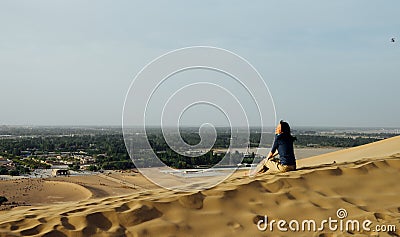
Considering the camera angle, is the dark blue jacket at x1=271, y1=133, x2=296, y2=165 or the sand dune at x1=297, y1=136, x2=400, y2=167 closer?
the dark blue jacket at x1=271, y1=133, x2=296, y2=165

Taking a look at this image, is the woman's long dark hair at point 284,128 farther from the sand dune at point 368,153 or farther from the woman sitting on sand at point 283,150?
the sand dune at point 368,153

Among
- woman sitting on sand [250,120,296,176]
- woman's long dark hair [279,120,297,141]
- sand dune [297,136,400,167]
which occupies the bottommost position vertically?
sand dune [297,136,400,167]

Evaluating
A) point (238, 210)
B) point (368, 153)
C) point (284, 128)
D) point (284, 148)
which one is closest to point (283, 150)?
point (284, 148)

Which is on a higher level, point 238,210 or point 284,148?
point 284,148

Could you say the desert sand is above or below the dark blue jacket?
below

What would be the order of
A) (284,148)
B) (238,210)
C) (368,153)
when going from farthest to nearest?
(368,153) → (284,148) → (238,210)

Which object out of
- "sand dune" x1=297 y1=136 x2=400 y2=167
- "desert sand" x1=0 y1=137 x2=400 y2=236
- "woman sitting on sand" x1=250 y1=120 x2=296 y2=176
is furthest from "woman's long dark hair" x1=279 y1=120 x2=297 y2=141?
"sand dune" x1=297 y1=136 x2=400 y2=167

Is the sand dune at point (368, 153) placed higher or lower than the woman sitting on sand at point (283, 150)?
lower

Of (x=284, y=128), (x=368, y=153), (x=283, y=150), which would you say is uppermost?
(x=284, y=128)

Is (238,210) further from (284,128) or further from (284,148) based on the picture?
(284,128)

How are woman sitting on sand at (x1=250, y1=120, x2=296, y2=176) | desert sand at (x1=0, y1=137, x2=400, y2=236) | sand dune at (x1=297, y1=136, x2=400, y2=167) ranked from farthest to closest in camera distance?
sand dune at (x1=297, y1=136, x2=400, y2=167), woman sitting on sand at (x1=250, y1=120, x2=296, y2=176), desert sand at (x1=0, y1=137, x2=400, y2=236)

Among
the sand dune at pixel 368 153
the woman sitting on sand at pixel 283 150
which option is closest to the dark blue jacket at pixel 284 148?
the woman sitting on sand at pixel 283 150

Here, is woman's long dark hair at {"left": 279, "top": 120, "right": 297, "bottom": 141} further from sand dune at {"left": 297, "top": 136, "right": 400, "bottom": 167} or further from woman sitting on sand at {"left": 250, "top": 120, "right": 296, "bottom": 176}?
sand dune at {"left": 297, "top": 136, "right": 400, "bottom": 167}

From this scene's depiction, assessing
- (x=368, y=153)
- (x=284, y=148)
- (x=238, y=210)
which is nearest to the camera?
(x=238, y=210)
